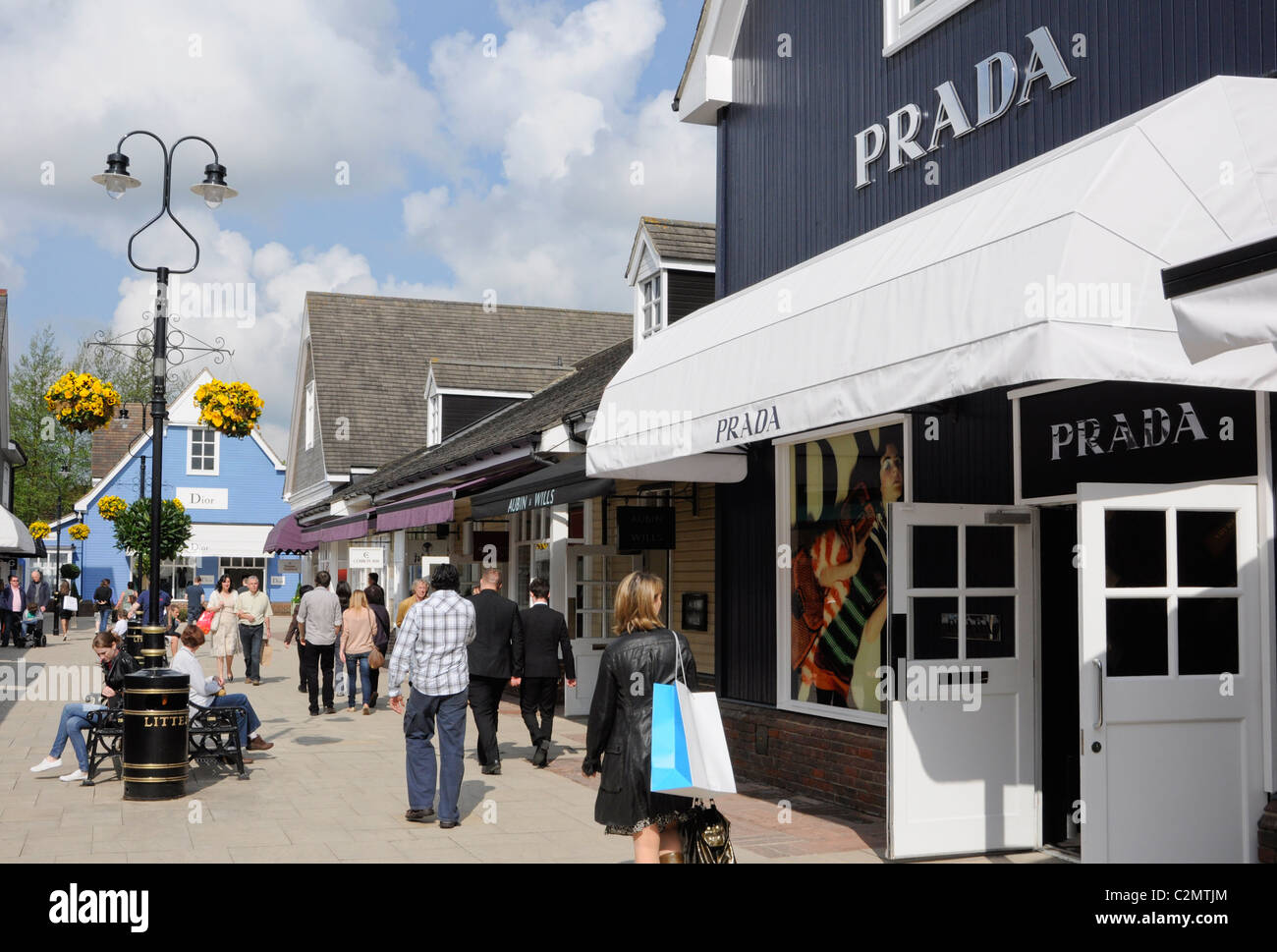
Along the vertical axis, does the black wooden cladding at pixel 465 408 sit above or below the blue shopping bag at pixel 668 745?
above

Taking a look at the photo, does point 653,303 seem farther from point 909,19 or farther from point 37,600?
point 37,600

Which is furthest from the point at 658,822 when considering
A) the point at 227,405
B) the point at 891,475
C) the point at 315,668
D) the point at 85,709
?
the point at 315,668

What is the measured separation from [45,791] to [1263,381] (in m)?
9.08

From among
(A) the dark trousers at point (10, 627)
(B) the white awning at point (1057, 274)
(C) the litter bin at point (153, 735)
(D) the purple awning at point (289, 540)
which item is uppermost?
(B) the white awning at point (1057, 274)

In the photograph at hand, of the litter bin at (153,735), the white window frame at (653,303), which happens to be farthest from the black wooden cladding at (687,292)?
the litter bin at (153,735)

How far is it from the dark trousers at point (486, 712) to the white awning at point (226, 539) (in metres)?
38.9

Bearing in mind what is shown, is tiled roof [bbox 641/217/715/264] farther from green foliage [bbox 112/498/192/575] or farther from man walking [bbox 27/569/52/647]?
man walking [bbox 27/569/52/647]

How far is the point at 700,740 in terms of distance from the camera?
5.74 metres

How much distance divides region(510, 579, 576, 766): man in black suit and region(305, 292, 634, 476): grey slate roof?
2133 centimetres

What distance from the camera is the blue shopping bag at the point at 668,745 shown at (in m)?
5.69

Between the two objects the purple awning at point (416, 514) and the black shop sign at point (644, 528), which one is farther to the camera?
the purple awning at point (416, 514)

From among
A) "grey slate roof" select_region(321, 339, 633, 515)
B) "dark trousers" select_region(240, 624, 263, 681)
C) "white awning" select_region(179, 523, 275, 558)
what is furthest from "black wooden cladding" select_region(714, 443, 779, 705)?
"white awning" select_region(179, 523, 275, 558)

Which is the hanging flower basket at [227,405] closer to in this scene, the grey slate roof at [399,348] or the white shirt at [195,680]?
the white shirt at [195,680]

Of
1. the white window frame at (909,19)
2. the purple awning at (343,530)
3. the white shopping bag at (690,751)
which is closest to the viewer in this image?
the white shopping bag at (690,751)
